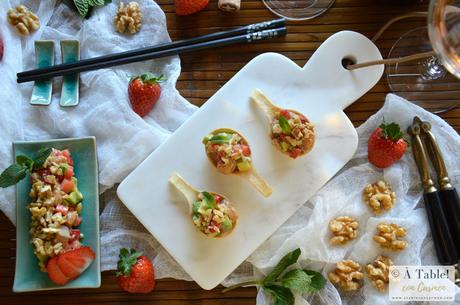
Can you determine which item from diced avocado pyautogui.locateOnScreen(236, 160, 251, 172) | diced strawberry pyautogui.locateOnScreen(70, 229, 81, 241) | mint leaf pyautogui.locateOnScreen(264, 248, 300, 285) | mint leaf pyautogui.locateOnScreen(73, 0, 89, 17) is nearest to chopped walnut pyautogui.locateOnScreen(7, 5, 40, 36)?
mint leaf pyautogui.locateOnScreen(73, 0, 89, 17)

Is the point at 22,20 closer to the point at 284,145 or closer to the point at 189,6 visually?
the point at 189,6

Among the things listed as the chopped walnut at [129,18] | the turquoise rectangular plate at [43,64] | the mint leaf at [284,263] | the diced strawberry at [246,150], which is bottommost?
the mint leaf at [284,263]

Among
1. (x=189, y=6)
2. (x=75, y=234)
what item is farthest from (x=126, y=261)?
(x=189, y=6)

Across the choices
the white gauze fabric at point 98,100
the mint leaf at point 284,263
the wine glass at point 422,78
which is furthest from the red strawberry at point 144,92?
the wine glass at point 422,78

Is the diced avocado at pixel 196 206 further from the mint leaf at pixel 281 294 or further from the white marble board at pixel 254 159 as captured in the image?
the mint leaf at pixel 281 294

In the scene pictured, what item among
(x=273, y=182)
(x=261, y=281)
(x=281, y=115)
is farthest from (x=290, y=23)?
(x=261, y=281)

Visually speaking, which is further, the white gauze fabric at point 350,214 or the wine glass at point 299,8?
the wine glass at point 299,8
